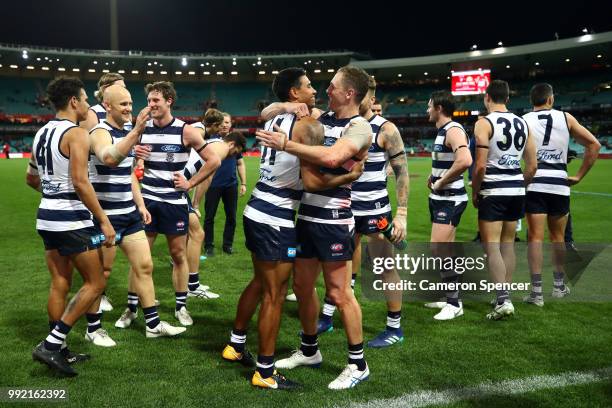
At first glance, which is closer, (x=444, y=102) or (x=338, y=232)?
(x=338, y=232)

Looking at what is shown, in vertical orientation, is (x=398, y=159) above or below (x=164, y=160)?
above

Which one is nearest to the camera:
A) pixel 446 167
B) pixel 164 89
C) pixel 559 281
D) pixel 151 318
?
pixel 151 318

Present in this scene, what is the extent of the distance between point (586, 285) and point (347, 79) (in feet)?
15.6

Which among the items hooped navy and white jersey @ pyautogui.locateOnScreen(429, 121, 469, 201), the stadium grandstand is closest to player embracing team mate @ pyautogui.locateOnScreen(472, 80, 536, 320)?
hooped navy and white jersey @ pyautogui.locateOnScreen(429, 121, 469, 201)

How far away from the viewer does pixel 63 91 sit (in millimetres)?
4074

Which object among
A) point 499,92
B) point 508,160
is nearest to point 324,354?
point 508,160

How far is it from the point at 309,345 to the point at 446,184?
241 cm

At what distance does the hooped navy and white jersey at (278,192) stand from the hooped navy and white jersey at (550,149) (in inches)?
138

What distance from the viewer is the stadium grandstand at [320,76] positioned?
168 feet

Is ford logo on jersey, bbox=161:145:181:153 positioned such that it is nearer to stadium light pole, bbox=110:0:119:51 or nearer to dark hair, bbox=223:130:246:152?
dark hair, bbox=223:130:246:152

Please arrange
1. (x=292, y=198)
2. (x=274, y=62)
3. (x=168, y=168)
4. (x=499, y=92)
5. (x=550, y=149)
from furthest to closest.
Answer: (x=274, y=62)
(x=550, y=149)
(x=499, y=92)
(x=168, y=168)
(x=292, y=198)

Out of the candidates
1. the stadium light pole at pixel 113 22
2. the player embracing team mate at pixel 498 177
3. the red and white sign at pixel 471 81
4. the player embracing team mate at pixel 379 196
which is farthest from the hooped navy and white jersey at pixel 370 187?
the stadium light pole at pixel 113 22

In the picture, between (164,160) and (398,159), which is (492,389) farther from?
(164,160)

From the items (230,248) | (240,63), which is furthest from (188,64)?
(230,248)
